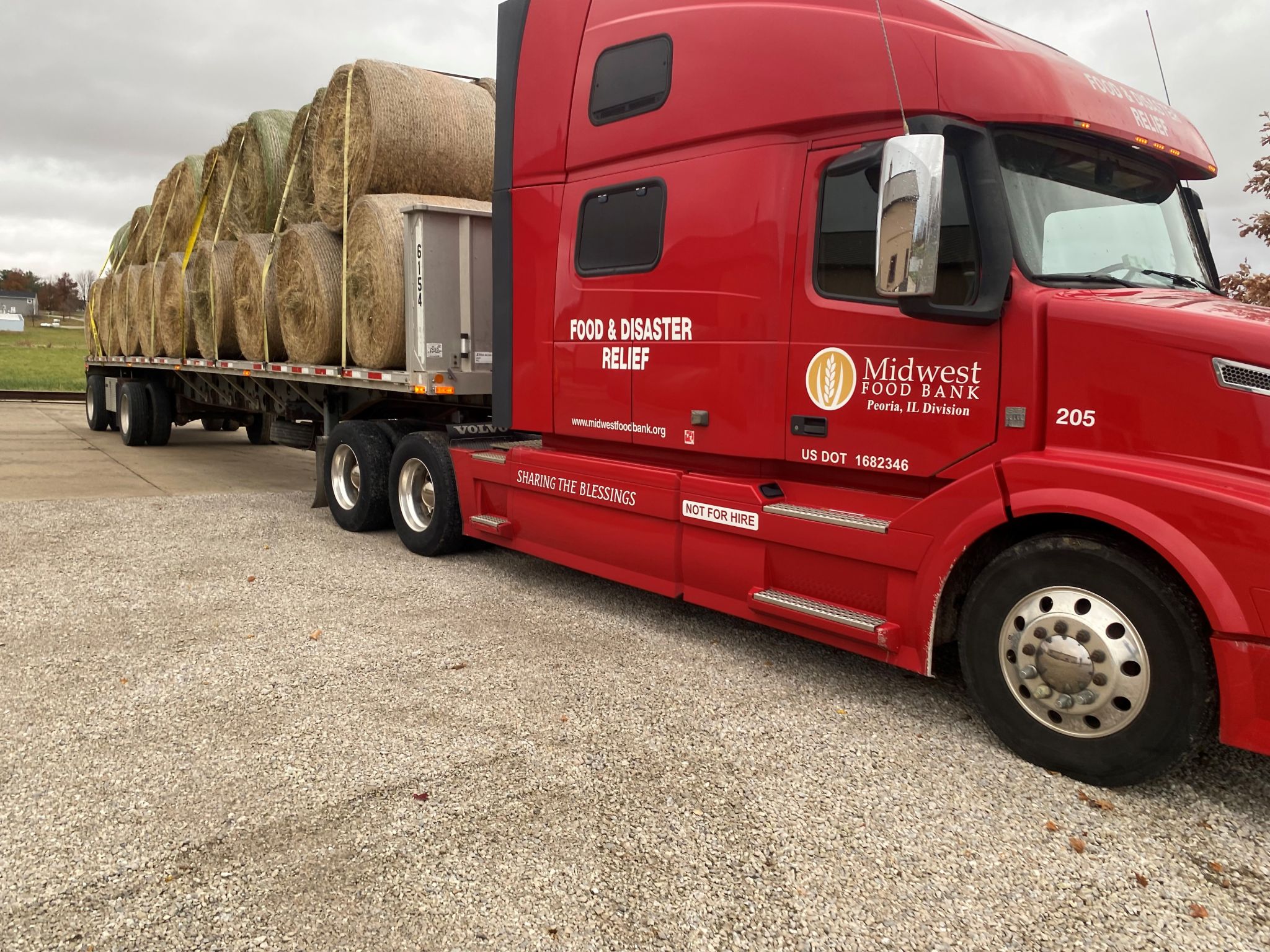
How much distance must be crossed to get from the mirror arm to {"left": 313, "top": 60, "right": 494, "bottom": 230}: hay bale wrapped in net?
193 inches

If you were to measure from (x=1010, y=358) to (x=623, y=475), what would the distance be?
223 centimetres

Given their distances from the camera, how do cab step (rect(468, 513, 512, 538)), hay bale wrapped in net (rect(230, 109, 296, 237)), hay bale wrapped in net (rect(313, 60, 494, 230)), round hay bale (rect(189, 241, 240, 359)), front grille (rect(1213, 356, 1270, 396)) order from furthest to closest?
round hay bale (rect(189, 241, 240, 359)) < hay bale wrapped in net (rect(230, 109, 296, 237)) < hay bale wrapped in net (rect(313, 60, 494, 230)) < cab step (rect(468, 513, 512, 538)) < front grille (rect(1213, 356, 1270, 396))

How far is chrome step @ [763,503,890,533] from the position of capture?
405 centimetres

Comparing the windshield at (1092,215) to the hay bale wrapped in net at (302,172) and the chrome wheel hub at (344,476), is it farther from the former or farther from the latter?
the hay bale wrapped in net at (302,172)

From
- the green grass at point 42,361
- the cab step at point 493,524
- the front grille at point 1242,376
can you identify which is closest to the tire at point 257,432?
the cab step at point 493,524

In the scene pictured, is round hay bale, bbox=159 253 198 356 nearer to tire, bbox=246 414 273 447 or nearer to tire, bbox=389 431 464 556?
tire, bbox=246 414 273 447

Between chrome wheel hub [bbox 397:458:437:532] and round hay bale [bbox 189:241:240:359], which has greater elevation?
round hay bale [bbox 189:241:240:359]

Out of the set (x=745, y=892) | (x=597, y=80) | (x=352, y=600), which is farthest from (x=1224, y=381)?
(x=352, y=600)

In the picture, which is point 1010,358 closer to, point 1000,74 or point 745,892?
point 1000,74

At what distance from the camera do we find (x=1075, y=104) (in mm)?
3816

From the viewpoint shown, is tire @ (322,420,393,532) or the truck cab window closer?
the truck cab window

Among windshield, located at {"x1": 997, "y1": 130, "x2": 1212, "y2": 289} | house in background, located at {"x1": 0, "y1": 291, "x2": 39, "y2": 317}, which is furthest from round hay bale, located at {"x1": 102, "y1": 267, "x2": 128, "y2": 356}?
house in background, located at {"x1": 0, "y1": 291, "x2": 39, "y2": 317}

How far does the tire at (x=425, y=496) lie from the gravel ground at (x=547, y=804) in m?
1.53

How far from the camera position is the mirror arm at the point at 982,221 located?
3.58 meters
